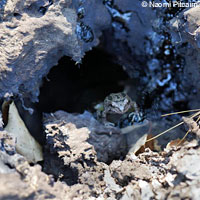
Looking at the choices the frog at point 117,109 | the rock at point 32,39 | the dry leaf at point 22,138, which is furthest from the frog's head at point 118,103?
the dry leaf at point 22,138

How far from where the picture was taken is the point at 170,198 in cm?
175

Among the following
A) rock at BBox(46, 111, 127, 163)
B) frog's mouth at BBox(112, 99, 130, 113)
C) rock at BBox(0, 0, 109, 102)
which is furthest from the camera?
frog's mouth at BBox(112, 99, 130, 113)

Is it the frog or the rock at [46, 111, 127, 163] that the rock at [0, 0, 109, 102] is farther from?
the frog

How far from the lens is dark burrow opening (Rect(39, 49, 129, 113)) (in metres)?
3.40

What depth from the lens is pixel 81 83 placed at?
404 cm

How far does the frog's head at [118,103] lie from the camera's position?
3388mm

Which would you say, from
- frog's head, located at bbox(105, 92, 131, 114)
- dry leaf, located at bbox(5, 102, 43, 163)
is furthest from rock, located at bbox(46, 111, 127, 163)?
frog's head, located at bbox(105, 92, 131, 114)

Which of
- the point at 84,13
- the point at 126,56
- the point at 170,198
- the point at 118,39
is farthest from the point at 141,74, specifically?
the point at 170,198

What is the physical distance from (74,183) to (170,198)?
930 mm

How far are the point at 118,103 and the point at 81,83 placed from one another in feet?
3.03

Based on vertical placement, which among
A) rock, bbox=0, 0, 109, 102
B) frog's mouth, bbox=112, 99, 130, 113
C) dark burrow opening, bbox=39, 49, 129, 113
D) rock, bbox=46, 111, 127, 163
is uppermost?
rock, bbox=0, 0, 109, 102

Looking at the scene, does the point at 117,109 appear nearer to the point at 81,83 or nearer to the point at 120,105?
the point at 120,105

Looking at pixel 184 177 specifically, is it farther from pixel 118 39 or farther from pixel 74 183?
pixel 118 39

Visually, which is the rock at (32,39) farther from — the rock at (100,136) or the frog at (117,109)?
the frog at (117,109)
